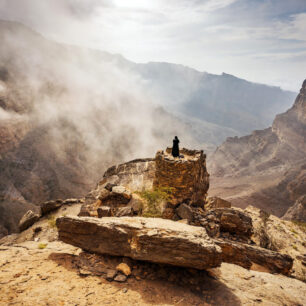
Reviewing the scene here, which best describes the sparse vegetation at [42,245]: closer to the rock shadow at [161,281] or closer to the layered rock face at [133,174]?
the rock shadow at [161,281]

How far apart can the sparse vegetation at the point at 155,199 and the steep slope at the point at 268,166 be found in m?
46.0

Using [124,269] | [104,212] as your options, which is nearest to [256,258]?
[124,269]

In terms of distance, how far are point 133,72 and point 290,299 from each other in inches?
8025

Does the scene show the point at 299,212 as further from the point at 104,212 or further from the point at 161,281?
the point at 161,281

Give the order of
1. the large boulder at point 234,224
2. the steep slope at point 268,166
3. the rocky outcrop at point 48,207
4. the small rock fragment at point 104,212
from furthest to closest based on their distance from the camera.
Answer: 1. the steep slope at point 268,166
2. the rocky outcrop at point 48,207
3. the large boulder at point 234,224
4. the small rock fragment at point 104,212

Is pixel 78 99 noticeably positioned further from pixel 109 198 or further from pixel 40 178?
pixel 109 198

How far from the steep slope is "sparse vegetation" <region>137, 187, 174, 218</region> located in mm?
46027

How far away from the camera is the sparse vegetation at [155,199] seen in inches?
357

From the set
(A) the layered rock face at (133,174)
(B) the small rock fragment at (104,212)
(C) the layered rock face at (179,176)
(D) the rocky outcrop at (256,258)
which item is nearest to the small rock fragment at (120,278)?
(B) the small rock fragment at (104,212)

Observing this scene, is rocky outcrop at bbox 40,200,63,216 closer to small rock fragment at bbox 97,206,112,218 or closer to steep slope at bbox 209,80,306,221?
small rock fragment at bbox 97,206,112,218

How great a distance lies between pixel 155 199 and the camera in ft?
32.1

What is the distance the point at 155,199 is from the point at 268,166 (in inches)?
3182

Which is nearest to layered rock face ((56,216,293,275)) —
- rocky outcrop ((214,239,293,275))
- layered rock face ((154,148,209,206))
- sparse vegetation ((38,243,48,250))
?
sparse vegetation ((38,243,48,250))

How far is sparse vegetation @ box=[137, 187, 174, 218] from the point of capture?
9068 mm
